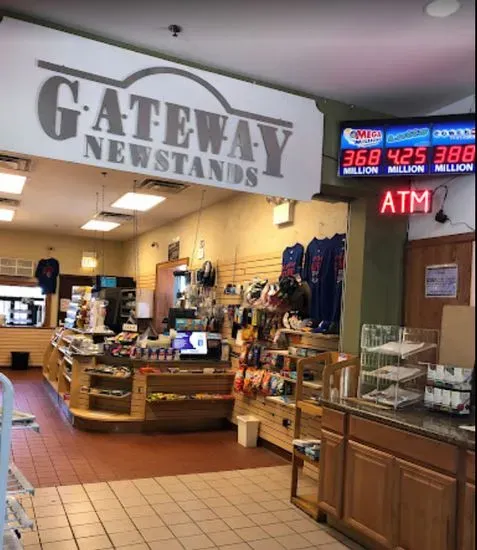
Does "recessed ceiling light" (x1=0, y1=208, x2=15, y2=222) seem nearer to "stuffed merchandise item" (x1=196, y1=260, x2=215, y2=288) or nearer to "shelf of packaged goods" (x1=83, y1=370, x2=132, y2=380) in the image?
"stuffed merchandise item" (x1=196, y1=260, x2=215, y2=288)

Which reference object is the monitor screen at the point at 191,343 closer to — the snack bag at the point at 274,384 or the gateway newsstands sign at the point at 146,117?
the snack bag at the point at 274,384

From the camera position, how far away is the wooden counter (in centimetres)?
1203

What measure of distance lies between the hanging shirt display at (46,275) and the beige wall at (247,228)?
360cm

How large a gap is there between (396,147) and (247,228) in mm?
3427

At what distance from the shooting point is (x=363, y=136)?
4.19m

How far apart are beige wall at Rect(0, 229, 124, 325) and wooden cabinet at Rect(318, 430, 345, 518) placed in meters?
10.2

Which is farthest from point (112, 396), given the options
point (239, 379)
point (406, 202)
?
point (406, 202)

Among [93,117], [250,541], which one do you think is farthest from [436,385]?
[93,117]

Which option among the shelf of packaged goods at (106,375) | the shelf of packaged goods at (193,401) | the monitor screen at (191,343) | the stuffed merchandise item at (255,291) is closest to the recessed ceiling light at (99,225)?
the monitor screen at (191,343)

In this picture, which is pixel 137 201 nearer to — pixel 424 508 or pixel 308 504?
pixel 308 504

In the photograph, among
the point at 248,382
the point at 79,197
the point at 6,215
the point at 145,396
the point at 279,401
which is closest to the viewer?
the point at 279,401

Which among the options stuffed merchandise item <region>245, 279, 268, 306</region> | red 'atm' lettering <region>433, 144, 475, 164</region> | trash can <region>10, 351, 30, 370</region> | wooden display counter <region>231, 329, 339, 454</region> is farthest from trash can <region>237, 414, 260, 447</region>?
trash can <region>10, 351, 30, 370</region>

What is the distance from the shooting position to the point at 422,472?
125 inches

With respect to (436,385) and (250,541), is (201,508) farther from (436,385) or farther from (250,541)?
(436,385)
